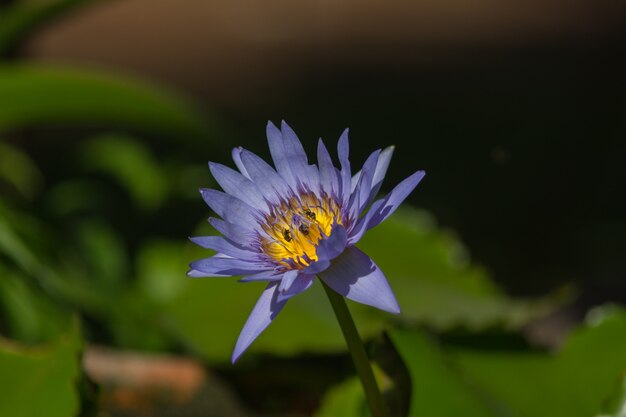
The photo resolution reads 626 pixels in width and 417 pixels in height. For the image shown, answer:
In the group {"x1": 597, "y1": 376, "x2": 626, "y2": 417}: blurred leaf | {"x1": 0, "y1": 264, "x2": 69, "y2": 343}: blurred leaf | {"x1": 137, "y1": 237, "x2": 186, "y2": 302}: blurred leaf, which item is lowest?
{"x1": 597, "y1": 376, "x2": 626, "y2": 417}: blurred leaf

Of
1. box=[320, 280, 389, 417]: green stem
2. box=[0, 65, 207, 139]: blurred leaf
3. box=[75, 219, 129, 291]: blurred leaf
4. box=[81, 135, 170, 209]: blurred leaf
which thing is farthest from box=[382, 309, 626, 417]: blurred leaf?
box=[81, 135, 170, 209]: blurred leaf

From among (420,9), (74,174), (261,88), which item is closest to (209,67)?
(261,88)

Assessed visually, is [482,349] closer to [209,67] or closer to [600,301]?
[600,301]

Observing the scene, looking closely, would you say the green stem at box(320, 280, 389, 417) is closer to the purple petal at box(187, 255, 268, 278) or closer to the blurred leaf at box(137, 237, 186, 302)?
the purple petal at box(187, 255, 268, 278)

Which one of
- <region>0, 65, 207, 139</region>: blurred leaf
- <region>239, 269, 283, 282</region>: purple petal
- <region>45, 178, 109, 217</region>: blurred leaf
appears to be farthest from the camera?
<region>45, 178, 109, 217</region>: blurred leaf

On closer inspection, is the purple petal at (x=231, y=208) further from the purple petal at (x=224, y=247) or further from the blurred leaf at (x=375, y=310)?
the blurred leaf at (x=375, y=310)
